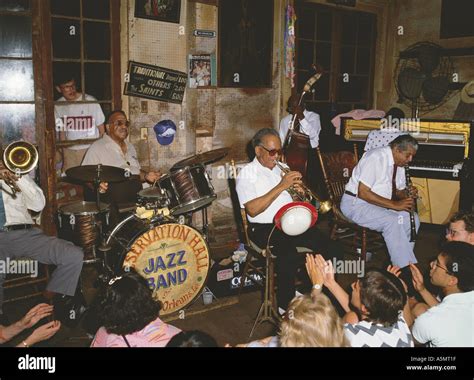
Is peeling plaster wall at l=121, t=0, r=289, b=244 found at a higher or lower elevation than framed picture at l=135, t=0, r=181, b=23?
lower

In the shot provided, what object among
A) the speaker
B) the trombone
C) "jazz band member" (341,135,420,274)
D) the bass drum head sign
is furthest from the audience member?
the speaker

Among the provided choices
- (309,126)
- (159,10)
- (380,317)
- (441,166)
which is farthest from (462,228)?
(159,10)

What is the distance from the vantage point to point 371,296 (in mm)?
2578

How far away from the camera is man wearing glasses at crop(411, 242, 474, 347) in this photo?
2734 millimetres

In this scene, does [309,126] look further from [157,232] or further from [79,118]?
[157,232]

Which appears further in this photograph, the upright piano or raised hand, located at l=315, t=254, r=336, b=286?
the upright piano

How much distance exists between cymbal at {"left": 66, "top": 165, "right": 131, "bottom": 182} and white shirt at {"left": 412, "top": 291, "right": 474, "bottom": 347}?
2.81 m

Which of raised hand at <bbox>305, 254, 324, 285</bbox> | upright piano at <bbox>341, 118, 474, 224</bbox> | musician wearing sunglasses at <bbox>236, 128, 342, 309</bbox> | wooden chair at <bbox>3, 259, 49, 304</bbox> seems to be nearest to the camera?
raised hand at <bbox>305, 254, 324, 285</bbox>

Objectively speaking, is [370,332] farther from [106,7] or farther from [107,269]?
[106,7]

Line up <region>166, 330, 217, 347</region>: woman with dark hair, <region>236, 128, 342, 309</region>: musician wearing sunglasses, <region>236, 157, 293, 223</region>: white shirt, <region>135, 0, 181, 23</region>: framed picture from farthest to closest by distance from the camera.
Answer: <region>135, 0, 181, 23</region>: framed picture → <region>236, 157, 293, 223</region>: white shirt → <region>236, 128, 342, 309</region>: musician wearing sunglasses → <region>166, 330, 217, 347</region>: woman with dark hair

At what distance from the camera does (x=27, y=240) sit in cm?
416

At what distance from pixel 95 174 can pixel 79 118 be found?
5.42 ft

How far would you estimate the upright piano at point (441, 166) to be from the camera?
21.1ft

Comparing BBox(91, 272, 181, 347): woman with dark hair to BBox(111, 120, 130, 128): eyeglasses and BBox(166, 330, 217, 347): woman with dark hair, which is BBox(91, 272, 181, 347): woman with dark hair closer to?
BBox(166, 330, 217, 347): woman with dark hair
